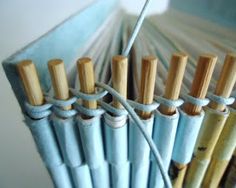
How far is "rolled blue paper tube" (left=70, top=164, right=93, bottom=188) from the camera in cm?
33

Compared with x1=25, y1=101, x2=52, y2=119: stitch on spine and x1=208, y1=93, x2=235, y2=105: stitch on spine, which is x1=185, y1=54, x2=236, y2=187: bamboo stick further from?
x1=25, y1=101, x2=52, y2=119: stitch on spine

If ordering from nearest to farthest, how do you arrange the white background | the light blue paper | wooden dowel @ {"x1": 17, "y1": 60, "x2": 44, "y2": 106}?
wooden dowel @ {"x1": 17, "y1": 60, "x2": 44, "y2": 106}
the light blue paper
the white background

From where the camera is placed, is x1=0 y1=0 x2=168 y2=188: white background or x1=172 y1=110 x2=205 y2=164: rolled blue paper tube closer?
x1=172 y1=110 x2=205 y2=164: rolled blue paper tube

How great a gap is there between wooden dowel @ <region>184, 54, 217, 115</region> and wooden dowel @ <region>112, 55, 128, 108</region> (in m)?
0.08

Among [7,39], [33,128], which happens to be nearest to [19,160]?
[7,39]

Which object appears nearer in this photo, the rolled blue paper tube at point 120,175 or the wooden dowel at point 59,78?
the wooden dowel at point 59,78

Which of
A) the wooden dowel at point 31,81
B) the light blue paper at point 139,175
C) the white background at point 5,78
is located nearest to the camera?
the wooden dowel at point 31,81

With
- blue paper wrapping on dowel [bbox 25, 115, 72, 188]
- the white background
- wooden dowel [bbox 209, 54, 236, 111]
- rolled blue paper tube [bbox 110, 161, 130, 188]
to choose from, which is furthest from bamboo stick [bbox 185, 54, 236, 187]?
the white background

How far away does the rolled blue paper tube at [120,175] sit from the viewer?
334 mm

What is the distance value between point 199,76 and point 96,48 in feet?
0.67

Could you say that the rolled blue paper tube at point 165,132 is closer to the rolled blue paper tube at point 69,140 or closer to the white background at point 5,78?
the rolled blue paper tube at point 69,140

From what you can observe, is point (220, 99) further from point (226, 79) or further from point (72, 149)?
point (72, 149)

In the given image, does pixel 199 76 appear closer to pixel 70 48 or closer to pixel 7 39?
pixel 70 48

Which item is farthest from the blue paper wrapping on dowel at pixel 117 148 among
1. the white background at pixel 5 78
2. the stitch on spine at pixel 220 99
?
the white background at pixel 5 78
